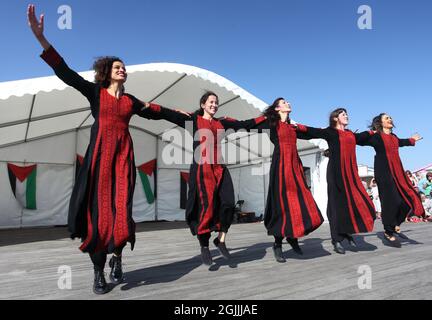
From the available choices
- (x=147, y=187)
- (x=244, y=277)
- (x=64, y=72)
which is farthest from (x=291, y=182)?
(x=147, y=187)

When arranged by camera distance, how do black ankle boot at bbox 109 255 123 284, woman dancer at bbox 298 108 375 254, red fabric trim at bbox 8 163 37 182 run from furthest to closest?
1. red fabric trim at bbox 8 163 37 182
2. woman dancer at bbox 298 108 375 254
3. black ankle boot at bbox 109 255 123 284

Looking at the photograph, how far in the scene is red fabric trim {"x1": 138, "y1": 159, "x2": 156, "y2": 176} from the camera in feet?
37.6

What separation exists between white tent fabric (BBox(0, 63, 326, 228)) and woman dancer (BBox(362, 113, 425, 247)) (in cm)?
356

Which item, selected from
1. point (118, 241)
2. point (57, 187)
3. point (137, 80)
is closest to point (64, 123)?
point (57, 187)

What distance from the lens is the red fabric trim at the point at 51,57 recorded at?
1986 millimetres

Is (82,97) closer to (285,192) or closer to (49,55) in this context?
(285,192)

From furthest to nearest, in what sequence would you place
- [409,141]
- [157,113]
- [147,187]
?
[147,187] < [409,141] < [157,113]

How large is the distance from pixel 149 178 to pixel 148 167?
1.22 ft

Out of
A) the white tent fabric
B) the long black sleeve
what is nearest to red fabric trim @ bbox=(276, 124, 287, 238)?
the long black sleeve

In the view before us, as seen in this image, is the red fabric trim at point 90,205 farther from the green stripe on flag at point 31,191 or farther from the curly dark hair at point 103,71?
the green stripe on flag at point 31,191

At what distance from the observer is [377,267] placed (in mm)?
2676

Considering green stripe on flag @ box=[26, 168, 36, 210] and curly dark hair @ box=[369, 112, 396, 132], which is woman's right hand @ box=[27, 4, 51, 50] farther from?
green stripe on flag @ box=[26, 168, 36, 210]

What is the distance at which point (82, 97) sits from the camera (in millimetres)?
7082
